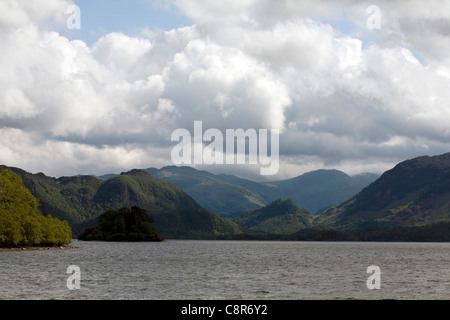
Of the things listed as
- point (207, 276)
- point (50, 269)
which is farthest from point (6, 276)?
point (207, 276)

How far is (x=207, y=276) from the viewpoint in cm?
11975

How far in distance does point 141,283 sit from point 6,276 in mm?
28853

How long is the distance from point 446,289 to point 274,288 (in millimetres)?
31950

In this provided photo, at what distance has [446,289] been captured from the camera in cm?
9781
